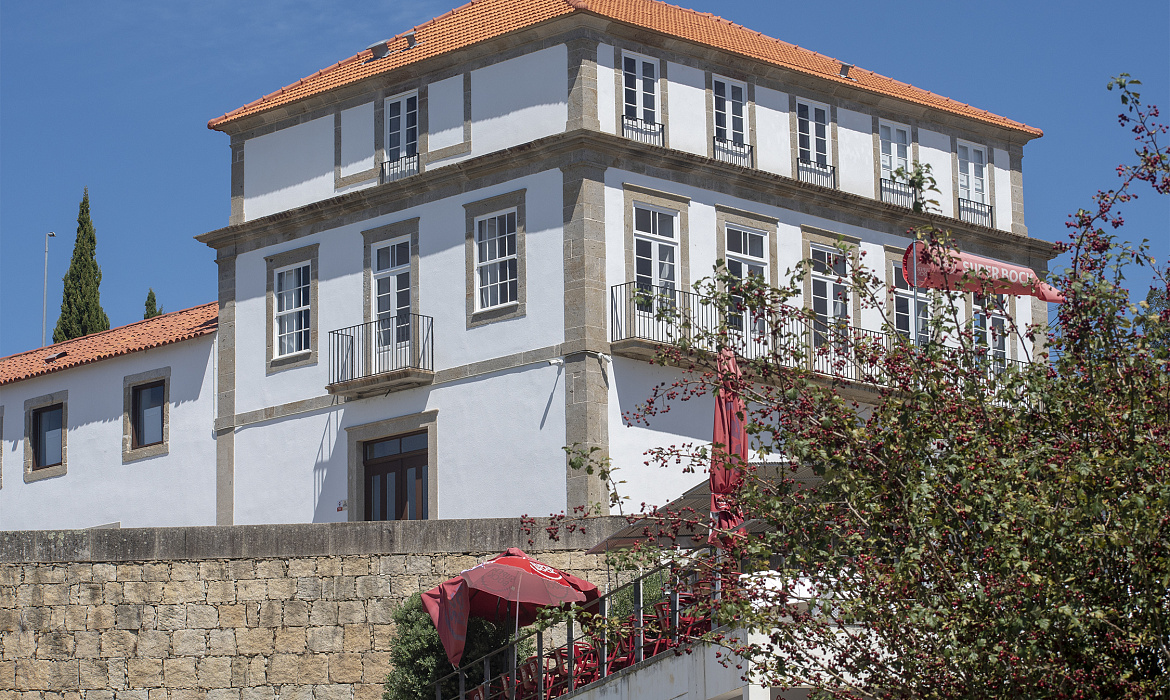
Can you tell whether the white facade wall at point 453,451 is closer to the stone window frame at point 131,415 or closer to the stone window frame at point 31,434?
the stone window frame at point 131,415

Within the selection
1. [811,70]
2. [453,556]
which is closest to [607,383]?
[453,556]

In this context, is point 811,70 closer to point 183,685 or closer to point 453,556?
point 453,556

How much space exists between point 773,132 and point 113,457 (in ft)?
42.4

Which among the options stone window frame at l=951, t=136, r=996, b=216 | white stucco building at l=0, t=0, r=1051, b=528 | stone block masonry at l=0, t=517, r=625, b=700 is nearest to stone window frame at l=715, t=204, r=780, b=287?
white stucco building at l=0, t=0, r=1051, b=528

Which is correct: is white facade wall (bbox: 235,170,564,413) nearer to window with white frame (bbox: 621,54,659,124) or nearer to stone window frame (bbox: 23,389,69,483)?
window with white frame (bbox: 621,54,659,124)

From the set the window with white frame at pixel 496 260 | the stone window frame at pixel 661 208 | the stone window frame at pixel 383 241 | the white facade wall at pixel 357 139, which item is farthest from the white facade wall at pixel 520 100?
the white facade wall at pixel 357 139

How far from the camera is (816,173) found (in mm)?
30109

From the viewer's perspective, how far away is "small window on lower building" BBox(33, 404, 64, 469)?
34.0 meters

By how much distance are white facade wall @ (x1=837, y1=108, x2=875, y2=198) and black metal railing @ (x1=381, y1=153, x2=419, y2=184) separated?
701 cm

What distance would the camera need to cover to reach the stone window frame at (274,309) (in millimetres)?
29797

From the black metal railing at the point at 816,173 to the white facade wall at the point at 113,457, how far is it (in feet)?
33.8

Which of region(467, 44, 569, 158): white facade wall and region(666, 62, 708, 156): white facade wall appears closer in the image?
region(467, 44, 569, 158): white facade wall

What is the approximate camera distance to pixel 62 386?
34125mm

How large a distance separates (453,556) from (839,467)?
38.6 ft
